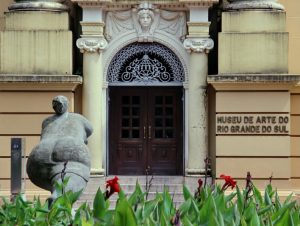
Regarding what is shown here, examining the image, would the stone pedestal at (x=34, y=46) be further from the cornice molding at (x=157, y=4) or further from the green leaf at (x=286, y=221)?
the green leaf at (x=286, y=221)

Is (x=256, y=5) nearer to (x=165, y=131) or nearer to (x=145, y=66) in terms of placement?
(x=145, y=66)

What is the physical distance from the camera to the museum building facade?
14.6 metres

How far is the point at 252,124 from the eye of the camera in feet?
47.9

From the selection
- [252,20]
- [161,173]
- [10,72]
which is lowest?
[161,173]

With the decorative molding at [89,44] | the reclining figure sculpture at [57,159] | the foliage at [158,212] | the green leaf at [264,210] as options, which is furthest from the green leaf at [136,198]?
the decorative molding at [89,44]

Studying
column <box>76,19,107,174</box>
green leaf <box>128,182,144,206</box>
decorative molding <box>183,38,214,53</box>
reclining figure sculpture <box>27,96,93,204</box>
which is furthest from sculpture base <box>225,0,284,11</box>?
green leaf <box>128,182,144,206</box>

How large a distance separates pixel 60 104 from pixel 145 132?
678 cm

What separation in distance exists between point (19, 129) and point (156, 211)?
10481 millimetres

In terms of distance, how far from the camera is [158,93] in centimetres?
1545

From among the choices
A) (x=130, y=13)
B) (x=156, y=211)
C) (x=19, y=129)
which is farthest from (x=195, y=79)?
(x=156, y=211)

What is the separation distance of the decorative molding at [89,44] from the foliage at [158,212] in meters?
9.55

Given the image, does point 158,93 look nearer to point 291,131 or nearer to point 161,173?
point 161,173

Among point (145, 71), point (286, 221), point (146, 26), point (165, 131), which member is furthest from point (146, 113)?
point (286, 221)

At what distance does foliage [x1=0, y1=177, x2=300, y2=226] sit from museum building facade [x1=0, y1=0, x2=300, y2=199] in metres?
9.24
